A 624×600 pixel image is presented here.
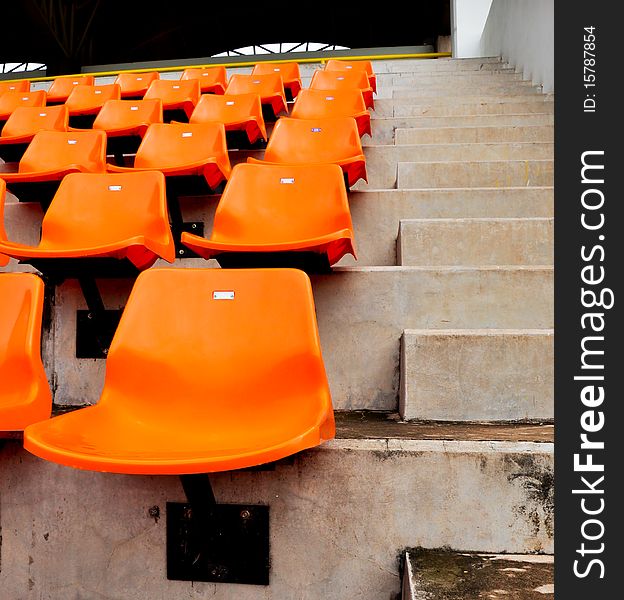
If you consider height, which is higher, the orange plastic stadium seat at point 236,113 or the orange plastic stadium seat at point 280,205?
the orange plastic stadium seat at point 236,113

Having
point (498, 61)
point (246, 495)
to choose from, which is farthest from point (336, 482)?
point (498, 61)

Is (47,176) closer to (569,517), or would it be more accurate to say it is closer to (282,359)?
(282,359)

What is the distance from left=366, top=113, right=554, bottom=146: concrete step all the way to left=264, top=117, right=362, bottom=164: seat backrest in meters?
0.66

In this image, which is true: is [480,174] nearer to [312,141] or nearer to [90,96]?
[312,141]

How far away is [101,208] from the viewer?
191 cm

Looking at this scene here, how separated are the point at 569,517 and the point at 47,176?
6.17 ft

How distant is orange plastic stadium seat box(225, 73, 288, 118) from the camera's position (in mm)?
3465

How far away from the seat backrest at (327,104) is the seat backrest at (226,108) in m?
0.24

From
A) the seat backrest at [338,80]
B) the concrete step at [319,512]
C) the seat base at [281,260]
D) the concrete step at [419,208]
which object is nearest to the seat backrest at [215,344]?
the concrete step at [319,512]

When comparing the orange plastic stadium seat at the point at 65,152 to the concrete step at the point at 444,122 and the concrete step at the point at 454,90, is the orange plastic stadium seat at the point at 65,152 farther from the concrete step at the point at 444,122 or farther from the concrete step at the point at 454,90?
the concrete step at the point at 454,90

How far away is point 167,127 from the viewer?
262 centimetres

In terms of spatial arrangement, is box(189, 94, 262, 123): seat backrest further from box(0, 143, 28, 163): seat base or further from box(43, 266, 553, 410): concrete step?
box(43, 266, 553, 410): concrete step

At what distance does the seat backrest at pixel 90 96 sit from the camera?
3.81 meters

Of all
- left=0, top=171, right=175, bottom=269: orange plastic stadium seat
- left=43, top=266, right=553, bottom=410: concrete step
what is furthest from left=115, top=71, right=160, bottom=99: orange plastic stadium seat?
left=43, top=266, right=553, bottom=410: concrete step
